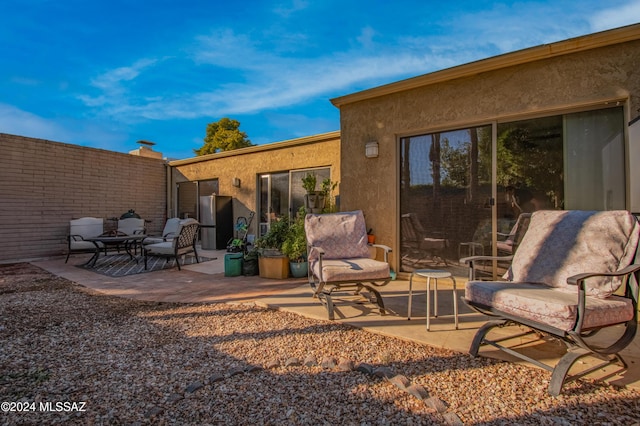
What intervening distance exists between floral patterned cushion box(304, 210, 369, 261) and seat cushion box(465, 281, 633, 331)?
5.28ft

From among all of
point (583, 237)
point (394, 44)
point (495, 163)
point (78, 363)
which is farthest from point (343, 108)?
point (78, 363)

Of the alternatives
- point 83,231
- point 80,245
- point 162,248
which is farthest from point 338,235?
point 83,231

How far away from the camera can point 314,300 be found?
3682 millimetres

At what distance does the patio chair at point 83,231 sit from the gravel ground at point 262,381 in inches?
181

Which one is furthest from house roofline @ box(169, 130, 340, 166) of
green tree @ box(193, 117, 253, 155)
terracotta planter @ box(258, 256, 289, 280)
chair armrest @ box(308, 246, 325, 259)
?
green tree @ box(193, 117, 253, 155)

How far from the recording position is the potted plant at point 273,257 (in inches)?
194

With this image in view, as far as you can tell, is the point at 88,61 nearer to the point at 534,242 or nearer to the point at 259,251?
the point at 259,251

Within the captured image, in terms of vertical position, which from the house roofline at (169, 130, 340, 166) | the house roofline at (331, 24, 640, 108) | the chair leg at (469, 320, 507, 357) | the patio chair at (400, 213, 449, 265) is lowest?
the chair leg at (469, 320, 507, 357)

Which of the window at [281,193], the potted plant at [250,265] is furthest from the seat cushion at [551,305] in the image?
the window at [281,193]

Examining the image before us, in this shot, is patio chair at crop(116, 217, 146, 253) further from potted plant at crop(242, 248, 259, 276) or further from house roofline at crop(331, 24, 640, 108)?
house roofline at crop(331, 24, 640, 108)

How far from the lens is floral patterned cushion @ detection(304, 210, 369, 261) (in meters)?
3.71

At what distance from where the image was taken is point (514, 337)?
99.6 inches

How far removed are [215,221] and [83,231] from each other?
310 centimetres

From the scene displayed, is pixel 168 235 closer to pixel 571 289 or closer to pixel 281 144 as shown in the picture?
pixel 281 144
